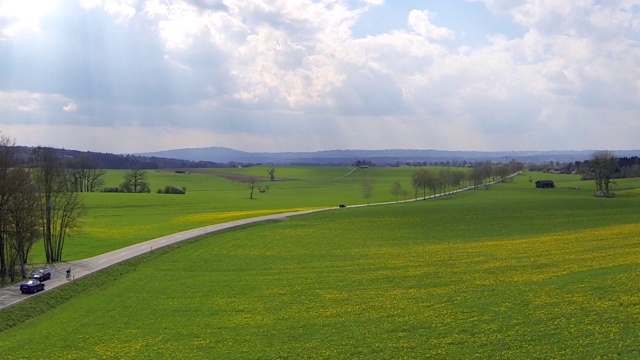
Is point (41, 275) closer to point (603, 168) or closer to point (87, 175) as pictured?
point (603, 168)

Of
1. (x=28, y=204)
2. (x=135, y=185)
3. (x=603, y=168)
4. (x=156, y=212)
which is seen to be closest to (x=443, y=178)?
(x=603, y=168)

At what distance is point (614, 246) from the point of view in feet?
158

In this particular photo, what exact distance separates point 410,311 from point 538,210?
5418cm

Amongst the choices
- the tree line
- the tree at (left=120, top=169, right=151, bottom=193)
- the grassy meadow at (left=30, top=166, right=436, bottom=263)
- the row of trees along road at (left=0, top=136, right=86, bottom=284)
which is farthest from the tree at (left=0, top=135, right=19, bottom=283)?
the tree at (left=120, top=169, right=151, bottom=193)

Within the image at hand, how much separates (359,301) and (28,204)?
30.6m

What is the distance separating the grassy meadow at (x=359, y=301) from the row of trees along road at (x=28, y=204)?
8072 mm

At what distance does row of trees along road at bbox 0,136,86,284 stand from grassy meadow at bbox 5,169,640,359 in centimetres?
807

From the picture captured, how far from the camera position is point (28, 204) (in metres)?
47.2

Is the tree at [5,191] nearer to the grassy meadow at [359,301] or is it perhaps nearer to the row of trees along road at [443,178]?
the grassy meadow at [359,301]

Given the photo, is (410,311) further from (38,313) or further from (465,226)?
(465,226)

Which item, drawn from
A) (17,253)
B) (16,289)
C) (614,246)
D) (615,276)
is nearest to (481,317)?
(615,276)

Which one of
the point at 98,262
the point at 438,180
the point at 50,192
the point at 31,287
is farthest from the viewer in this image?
the point at 438,180

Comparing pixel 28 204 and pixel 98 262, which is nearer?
pixel 28 204

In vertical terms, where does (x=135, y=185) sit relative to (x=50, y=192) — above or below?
below
